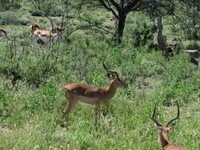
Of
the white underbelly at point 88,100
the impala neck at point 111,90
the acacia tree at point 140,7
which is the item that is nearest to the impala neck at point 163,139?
the white underbelly at point 88,100

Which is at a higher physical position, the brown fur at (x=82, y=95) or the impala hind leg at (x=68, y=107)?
the brown fur at (x=82, y=95)

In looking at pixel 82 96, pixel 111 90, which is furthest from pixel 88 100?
A: pixel 111 90

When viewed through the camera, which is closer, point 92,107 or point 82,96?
point 82,96

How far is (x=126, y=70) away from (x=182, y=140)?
18.4ft

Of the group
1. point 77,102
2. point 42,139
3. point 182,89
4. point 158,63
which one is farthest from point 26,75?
point 158,63

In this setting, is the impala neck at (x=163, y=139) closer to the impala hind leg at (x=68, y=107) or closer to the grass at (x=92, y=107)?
the grass at (x=92, y=107)

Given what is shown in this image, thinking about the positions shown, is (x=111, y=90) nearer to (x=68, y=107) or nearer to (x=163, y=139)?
(x=68, y=107)

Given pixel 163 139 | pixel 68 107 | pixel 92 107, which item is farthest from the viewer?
pixel 92 107

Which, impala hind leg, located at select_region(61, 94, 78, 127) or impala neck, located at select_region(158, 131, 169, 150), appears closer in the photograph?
impala neck, located at select_region(158, 131, 169, 150)

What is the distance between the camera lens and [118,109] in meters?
8.63

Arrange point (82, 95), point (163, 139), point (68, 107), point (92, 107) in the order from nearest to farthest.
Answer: point (163, 139) → point (68, 107) → point (82, 95) → point (92, 107)

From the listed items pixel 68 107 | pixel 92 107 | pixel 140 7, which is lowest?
pixel 92 107

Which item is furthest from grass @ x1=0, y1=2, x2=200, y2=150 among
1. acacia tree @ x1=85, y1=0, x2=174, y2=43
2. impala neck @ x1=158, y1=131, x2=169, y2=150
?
acacia tree @ x1=85, y1=0, x2=174, y2=43

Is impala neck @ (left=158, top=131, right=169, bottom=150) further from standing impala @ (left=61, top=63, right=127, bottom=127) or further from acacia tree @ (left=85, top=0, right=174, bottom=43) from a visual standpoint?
acacia tree @ (left=85, top=0, right=174, bottom=43)
